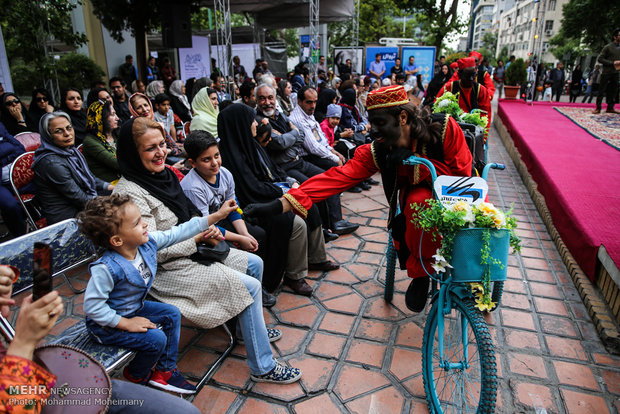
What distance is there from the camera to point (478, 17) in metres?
134

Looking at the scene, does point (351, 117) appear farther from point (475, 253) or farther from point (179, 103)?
point (475, 253)

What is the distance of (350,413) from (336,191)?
1.30 meters

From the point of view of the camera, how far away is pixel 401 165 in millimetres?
2518

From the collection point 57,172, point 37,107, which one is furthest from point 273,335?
point 37,107

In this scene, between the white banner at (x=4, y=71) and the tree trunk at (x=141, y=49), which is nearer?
the white banner at (x=4, y=71)

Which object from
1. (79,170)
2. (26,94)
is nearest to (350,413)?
(79,170)

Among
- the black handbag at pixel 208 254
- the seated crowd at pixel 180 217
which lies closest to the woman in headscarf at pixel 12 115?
the seated crowd at pixel 180 217

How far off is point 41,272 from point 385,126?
180 centimetres

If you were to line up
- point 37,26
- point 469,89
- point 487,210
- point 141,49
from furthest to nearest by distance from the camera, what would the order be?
point 141,49
point 37,26
point 469,89
point 487,210

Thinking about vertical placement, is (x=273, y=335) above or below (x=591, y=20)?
below

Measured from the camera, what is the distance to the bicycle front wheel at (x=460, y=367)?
5.97 ft

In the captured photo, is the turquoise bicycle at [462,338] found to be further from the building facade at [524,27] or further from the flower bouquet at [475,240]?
the building facade at [524,27]

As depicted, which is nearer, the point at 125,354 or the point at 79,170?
the point at 125,354

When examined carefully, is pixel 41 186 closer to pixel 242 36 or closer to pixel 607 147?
pixel 607 147
